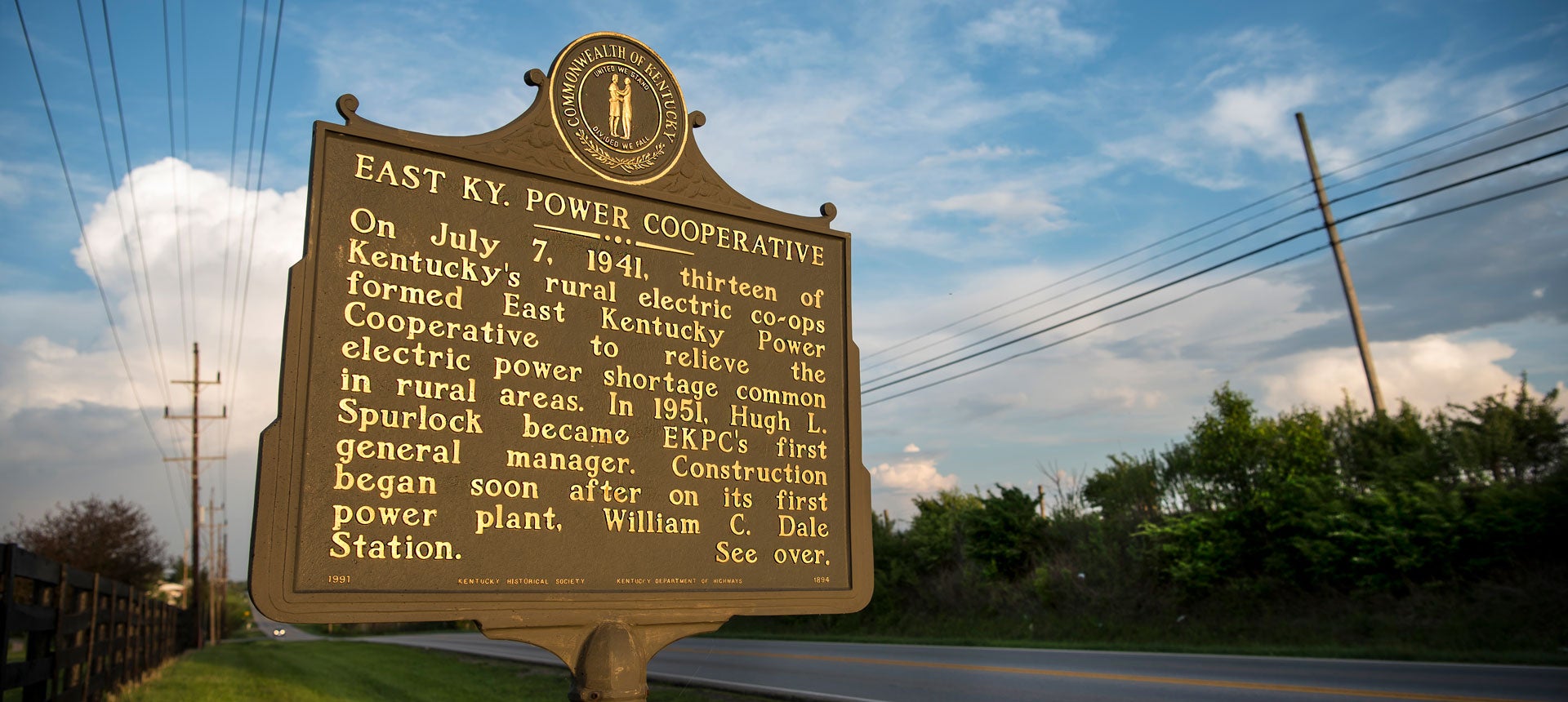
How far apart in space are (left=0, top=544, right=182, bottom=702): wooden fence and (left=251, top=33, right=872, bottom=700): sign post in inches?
173

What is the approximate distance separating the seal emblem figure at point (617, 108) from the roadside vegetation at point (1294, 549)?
53.3ft

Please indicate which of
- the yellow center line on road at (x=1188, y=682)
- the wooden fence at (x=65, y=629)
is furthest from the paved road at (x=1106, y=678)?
the wooden fence at (x=65, y=629)

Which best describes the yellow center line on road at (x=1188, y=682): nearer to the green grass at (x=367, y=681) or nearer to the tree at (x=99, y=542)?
the green grass at (x=367, y=681)

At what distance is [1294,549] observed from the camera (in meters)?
21.6

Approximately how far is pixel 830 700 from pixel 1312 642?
11.5m

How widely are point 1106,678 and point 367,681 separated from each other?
44.1ft

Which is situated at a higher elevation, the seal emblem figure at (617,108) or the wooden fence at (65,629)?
the seal emblem figure at (617,108)

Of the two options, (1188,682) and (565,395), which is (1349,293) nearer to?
(1188,682)

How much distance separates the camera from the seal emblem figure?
4.70m

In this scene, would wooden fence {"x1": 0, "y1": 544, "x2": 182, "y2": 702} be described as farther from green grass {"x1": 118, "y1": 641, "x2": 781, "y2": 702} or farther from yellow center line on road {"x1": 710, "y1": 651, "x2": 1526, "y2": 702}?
yellow center line on road {"x1": 710, "y1": 651, "x2": 1526, "y2": 702}

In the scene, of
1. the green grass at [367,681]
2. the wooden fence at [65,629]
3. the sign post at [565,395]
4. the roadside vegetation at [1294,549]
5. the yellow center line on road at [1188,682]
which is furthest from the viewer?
the roadside vegetation at [1294,549]

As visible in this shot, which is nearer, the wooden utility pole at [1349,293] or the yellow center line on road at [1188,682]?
the yellow center line on road at [1188,682]

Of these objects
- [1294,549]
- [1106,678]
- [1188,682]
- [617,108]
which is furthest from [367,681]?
[1294,549]

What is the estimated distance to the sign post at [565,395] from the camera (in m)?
3.84
